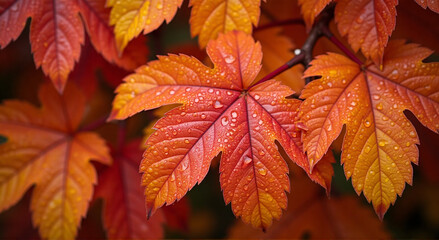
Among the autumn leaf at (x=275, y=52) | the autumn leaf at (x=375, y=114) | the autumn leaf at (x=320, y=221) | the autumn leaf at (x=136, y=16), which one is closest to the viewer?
the autumn leaf at (x=375, y=114)

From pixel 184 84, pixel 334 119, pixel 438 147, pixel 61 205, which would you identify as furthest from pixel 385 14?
pixel 61 205

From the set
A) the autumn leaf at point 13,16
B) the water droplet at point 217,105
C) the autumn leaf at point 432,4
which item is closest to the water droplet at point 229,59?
the water droplet at point 217,105

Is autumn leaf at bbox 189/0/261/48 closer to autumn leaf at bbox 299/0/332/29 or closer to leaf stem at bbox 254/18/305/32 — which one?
autumn leaf at bbox 299/0/332/29

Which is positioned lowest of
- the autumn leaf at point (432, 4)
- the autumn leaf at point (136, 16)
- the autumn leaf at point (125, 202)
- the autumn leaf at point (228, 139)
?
the autumn leaf at point (125, 202)

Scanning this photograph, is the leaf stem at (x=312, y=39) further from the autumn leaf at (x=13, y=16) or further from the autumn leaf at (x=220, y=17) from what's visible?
the autumn leaf at (x=13, y=16)

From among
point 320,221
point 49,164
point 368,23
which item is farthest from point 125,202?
point 368,23

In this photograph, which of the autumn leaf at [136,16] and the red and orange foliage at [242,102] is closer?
the red and orange foliage at [242,102]

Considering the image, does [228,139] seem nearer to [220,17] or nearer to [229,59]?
[229,59]

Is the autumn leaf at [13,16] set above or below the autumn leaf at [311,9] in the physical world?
below
